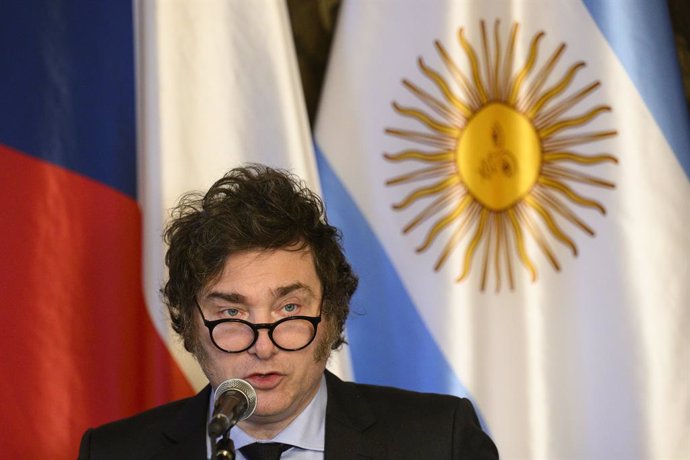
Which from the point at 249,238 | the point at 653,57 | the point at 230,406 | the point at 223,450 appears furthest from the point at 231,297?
the point at 653,57

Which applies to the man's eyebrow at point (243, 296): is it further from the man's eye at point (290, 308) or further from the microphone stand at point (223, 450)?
the microphone stand at point (223, 450)

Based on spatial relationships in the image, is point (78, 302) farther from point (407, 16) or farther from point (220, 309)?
point (407, 16)

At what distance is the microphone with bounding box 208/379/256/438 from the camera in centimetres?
158

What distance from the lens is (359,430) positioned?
2.37m

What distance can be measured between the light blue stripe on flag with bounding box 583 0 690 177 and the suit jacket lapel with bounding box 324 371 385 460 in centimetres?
114

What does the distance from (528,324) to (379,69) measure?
2.71 ft

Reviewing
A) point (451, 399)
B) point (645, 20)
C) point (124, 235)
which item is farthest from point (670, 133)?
point (124, 235)

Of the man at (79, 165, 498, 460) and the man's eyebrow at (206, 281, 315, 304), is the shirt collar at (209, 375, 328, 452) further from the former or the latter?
the man's eyebrow at (206, 281, 315, 304)

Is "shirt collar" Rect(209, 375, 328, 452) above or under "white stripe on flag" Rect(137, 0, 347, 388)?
under

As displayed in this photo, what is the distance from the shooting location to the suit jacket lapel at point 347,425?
232cm

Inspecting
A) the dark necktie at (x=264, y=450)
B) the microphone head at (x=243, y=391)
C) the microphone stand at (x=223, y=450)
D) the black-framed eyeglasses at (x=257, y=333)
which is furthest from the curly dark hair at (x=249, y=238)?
the microphone stand at (x=223, y=450)

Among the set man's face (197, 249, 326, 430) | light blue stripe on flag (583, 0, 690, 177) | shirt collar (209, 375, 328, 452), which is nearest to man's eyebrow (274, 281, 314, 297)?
man's face (197, 249, 326, 430)

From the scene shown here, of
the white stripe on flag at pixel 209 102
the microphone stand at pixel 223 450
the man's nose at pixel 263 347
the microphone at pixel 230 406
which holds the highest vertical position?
the white stripe on flag at pixel 209 102

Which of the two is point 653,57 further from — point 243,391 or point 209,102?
point 243,391
